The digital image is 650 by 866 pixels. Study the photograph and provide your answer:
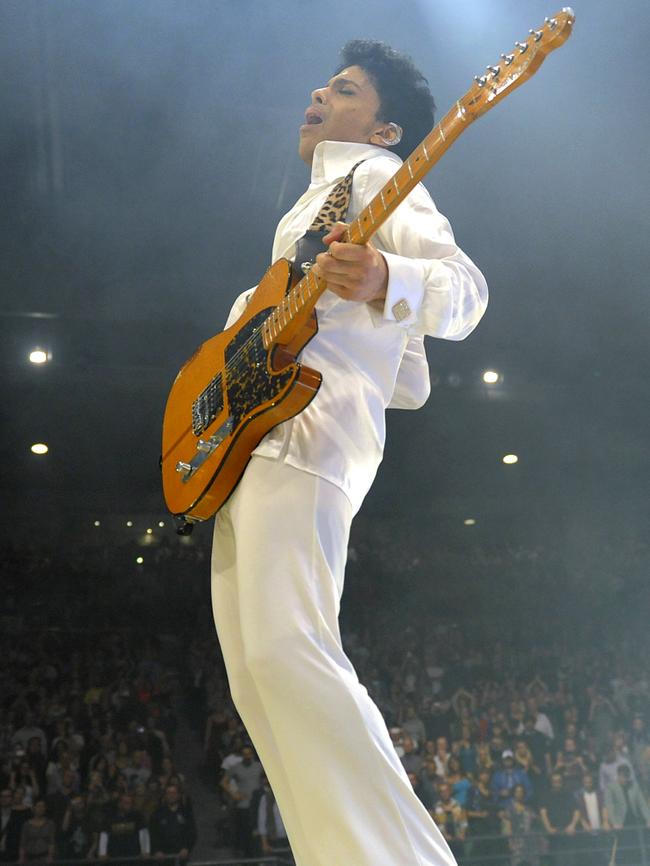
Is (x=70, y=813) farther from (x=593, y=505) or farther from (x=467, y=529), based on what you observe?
(x=593, y=505)

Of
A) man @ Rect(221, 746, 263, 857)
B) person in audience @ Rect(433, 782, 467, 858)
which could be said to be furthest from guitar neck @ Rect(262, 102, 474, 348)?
man @ Rect(221, 746, 263, 857)

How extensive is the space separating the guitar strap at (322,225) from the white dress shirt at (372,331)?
0.02 metres

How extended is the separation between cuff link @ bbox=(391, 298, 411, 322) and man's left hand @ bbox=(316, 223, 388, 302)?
0.10 ft

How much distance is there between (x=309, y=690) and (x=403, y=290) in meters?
0.54

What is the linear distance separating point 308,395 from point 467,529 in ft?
28.1

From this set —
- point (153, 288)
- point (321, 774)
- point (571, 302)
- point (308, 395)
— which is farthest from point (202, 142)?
point (321, 774)

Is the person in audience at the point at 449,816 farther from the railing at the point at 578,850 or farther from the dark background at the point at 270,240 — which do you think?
the dark background at the point at 270,240

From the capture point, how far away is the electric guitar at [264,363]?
1.20 m

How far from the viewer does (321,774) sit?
121cm

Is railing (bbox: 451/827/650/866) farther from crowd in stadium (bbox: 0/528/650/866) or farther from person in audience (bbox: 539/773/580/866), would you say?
person in audience (bbox: 539/773/580/866)

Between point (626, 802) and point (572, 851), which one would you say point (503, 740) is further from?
point (572, 851)

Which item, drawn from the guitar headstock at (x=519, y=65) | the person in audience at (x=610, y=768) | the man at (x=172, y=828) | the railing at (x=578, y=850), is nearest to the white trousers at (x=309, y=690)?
the guitar headstock at (x=519, y=65)

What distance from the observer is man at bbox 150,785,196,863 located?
562 centimetres

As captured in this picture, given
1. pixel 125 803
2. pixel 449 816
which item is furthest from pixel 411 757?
pixel 125 803
